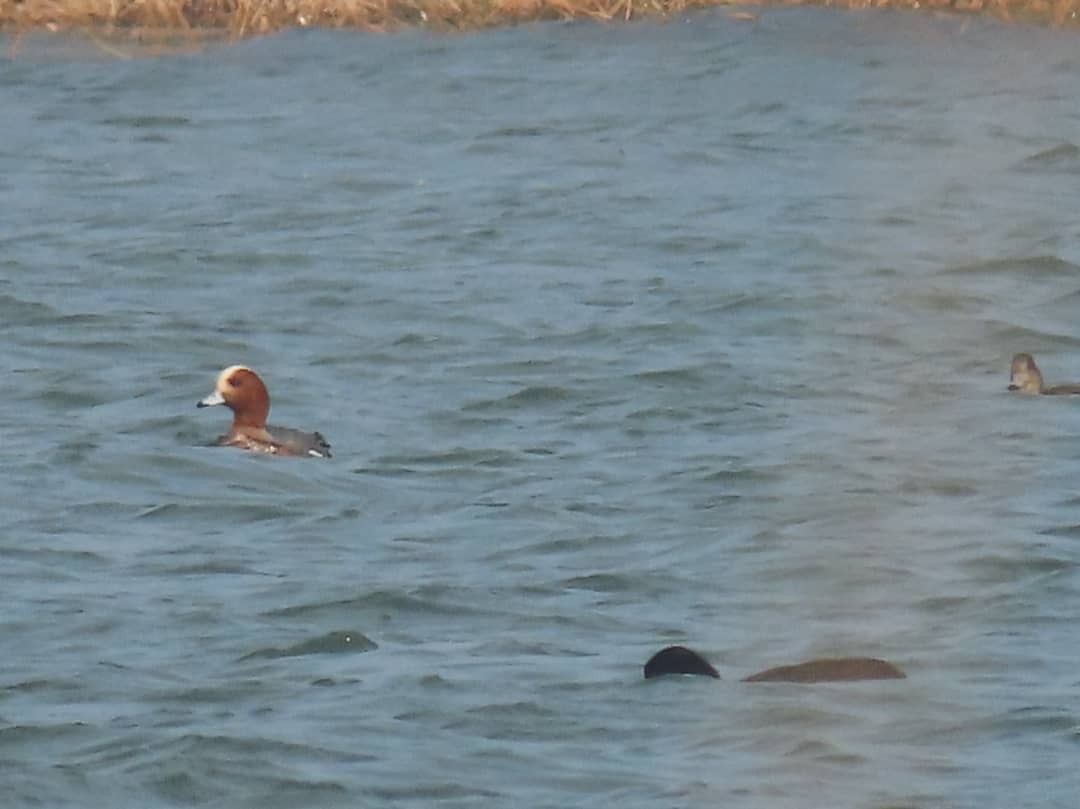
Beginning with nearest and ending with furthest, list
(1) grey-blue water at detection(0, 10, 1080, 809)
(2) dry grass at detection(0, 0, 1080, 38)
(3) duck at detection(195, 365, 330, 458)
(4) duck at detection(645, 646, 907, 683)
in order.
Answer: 1. (1) grey-blue water at detection(0, 10, 1080, 809)
2. (4) duck at detection(645, 646, 907, 683)
3. (3) duck at detection(195, 365, 330, 458)
4. (2) dry grass at detection(0, 0, 1080, 38)

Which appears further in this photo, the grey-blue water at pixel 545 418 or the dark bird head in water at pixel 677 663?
the dark bird head in water at pixel 677 663

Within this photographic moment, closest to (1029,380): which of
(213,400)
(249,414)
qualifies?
(249,414)

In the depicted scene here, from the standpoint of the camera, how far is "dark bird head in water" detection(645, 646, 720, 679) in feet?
23.8

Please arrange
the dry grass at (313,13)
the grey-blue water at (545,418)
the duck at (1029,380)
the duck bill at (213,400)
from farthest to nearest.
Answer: the dry grass at (313,13) < the duck bill at (213,400) < the duck at (1029,380) < the grey-blue water at (545,418)

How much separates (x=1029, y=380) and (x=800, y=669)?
4808mm

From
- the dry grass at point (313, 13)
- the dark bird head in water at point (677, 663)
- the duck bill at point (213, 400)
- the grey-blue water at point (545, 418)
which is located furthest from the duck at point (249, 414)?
the dry grass at point (313, 13)

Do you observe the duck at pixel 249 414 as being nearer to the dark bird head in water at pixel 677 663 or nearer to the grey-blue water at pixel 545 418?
the grey-blue water at pixel 545 418

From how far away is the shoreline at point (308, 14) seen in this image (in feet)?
61.3

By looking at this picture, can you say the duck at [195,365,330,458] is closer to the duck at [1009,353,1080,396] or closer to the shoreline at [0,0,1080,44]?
the duck at [1009,353,1080,396]

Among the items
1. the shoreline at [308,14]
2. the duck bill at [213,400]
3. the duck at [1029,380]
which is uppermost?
the shoreline at [308,14]

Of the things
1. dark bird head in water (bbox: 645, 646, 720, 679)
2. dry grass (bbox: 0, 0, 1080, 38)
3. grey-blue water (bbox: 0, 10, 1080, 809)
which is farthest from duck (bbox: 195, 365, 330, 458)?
dry grass (bbox: 0, 0, 1080, 38)

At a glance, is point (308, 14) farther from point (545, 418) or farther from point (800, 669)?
point (800, 669)

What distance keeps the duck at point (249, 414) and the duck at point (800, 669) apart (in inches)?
170

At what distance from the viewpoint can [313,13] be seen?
747 inches
